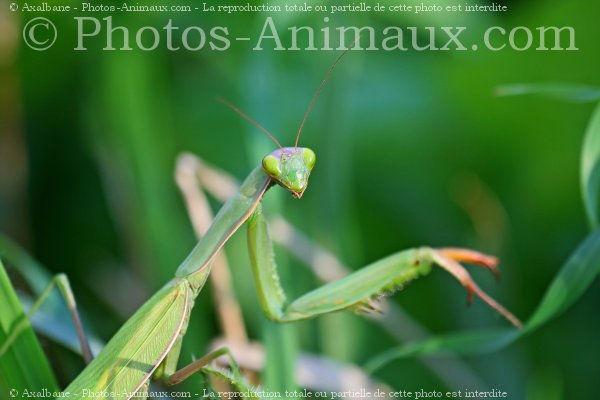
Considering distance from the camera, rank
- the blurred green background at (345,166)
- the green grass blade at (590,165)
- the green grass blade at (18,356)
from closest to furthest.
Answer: the green grass blade at (18,356)
the green grass blade at (590,165)
the blurred green background at (345,166)

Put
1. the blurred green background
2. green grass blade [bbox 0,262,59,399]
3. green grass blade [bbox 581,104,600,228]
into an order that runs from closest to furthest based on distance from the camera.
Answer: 1. green grass blade [bbox 0,262,59,399]
2. green grass blade [bbox 581,104,600,228]
3. the blurred green background

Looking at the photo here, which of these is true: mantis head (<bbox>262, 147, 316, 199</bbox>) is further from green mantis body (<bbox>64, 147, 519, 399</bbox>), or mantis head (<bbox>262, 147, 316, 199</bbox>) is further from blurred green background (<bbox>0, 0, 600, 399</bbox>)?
blurred green background (<bbox>0, 0, 600, 399</bbox>)

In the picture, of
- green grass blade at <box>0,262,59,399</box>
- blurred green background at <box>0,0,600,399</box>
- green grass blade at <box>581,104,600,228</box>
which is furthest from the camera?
blurred green background at <box>0,0,600,399</box>

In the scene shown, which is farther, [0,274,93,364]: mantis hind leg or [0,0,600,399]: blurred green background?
[0,0,600,399]: blurred green background

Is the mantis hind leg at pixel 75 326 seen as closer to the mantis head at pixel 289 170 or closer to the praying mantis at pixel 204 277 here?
the praying mantis at pixel 204 277

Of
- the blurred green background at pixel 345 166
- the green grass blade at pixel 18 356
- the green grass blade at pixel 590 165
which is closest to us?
the green grass blade at pixel 18 356

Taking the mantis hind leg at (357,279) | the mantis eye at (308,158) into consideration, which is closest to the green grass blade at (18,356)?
the mantis hind leg at (357,279)

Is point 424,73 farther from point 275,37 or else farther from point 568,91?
point 568,91

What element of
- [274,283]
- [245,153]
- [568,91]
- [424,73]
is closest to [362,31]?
[424,73]

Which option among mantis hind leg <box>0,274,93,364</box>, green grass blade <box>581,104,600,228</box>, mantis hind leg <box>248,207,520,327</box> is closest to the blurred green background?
mantis hind leg <box>0,274,93,364</box>
